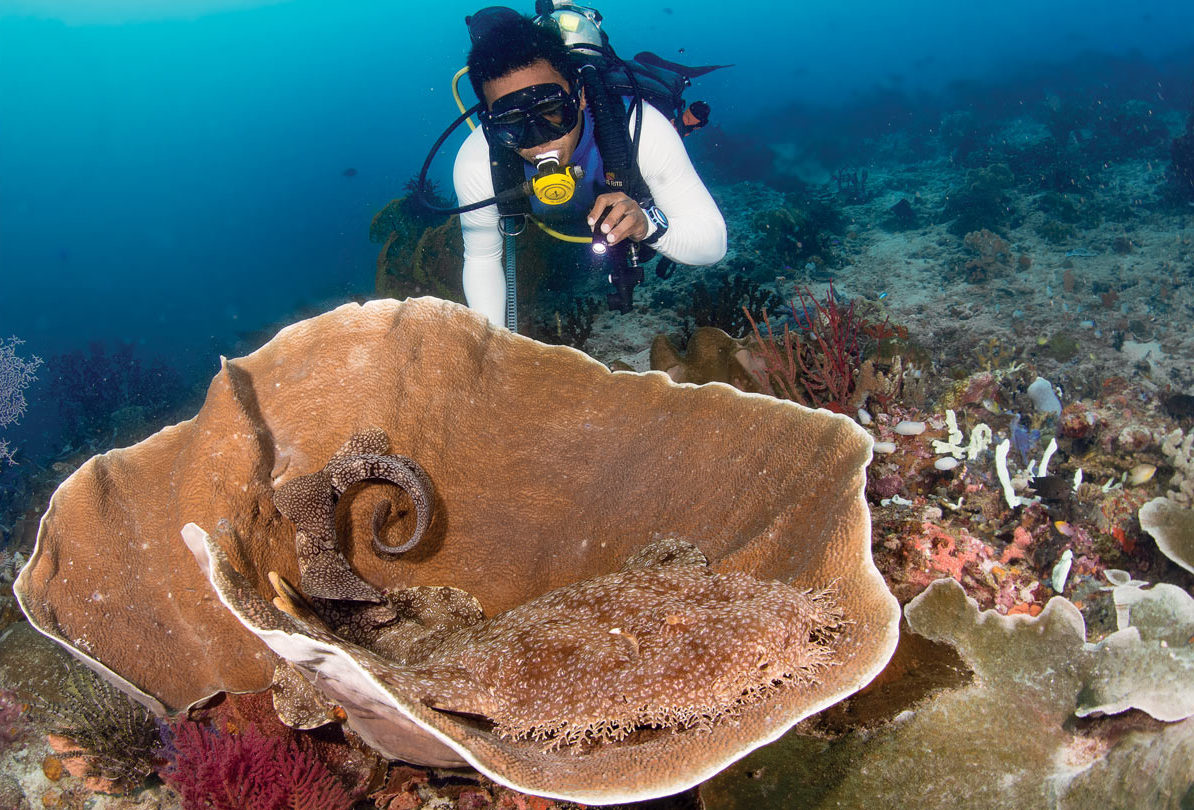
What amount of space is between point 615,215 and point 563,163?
83 centimetres

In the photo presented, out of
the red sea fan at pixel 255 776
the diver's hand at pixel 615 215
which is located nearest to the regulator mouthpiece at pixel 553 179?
the diver's hand at pixel 615 215

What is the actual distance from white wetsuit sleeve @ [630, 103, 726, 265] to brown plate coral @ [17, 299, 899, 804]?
2.42 meters

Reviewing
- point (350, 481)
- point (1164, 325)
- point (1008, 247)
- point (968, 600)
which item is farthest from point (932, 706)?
point (1008, 247)

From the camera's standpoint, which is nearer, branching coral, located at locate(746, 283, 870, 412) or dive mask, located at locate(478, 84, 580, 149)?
branching coral, located at locate(746, 283, 870, 412)

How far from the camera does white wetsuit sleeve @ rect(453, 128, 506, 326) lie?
15.4 feet

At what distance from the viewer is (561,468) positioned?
8.02 feet

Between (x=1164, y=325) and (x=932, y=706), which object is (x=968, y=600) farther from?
(x=1164, y=325)

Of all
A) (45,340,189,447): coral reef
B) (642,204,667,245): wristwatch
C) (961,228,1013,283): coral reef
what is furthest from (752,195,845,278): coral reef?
(45,340,189,447): coral reef

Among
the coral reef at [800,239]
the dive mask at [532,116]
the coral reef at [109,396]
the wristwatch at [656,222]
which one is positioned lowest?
the coral reef at [109,396]

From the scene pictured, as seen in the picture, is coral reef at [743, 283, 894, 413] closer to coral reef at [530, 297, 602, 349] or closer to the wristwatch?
the wristwatch

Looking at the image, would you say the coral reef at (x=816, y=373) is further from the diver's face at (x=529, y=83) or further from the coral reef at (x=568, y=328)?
A: the coral reef at (x=568, y=328)

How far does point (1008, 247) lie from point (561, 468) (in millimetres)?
11137

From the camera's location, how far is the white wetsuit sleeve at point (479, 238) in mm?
→ 4680

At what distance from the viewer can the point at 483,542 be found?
8.07 feet
